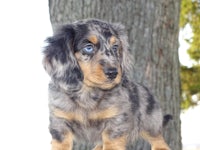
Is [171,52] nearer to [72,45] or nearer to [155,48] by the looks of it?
[155,48]

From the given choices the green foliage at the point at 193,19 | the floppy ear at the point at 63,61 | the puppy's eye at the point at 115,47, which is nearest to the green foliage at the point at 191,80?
the green foliage at the point at 193,19

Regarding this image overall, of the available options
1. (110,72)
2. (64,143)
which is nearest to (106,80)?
(110,72)

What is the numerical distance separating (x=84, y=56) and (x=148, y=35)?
1.85 metres

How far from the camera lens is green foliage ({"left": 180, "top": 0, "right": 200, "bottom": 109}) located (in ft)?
29.3

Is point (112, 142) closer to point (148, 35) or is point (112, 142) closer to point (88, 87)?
point (88, 87)

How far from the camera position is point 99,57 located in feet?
10.2

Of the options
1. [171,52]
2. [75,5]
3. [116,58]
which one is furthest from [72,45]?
[171,52]

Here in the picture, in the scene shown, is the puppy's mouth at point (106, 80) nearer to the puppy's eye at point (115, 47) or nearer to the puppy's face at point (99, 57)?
the puppy's face at point (99, 57)

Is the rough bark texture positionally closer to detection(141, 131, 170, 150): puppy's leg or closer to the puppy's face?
detection(141, 131, 170, 150): puppy's leg

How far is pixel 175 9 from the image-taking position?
5.16 m

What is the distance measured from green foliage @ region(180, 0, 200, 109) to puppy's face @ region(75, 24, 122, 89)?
234 inches

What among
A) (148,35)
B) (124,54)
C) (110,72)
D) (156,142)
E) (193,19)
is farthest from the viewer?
(193,19)

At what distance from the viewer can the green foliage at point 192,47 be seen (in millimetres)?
8945

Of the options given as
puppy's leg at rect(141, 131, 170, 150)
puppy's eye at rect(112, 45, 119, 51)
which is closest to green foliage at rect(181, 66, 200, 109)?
puppy's leg at rect(141, 131, 170, 150)
